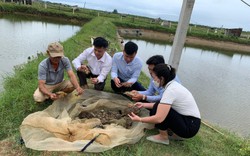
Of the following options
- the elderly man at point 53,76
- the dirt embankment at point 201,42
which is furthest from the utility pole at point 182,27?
the dirt embankment at point 201,42

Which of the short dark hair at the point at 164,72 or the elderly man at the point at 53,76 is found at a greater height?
the short dark hair at the point at 164,72

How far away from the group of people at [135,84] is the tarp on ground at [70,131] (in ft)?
0.82

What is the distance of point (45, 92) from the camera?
12.1 feet

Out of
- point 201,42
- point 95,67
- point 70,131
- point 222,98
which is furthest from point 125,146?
point 201,42

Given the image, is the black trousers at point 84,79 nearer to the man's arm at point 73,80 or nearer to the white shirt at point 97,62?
the white shirt at point 97,62

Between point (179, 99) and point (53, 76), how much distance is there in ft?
6.75

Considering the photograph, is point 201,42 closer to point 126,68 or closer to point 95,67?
point 126,68

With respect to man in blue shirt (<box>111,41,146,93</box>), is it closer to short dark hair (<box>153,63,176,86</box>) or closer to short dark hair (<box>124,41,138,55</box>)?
short dark hair (<box>124,41,138,55</box>)

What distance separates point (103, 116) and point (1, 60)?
5.38m

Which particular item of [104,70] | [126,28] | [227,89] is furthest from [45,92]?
[126,28]

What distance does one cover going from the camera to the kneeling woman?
3.03 meters

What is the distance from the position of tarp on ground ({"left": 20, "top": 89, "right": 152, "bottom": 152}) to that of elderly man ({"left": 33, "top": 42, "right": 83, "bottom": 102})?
0.26 m

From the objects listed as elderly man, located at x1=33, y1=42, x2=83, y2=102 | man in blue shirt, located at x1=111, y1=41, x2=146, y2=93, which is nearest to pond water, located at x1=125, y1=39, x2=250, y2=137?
man in blue shirt, located at x1=111, y1=41, x2=146, y2=93

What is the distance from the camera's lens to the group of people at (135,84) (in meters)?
3.08
